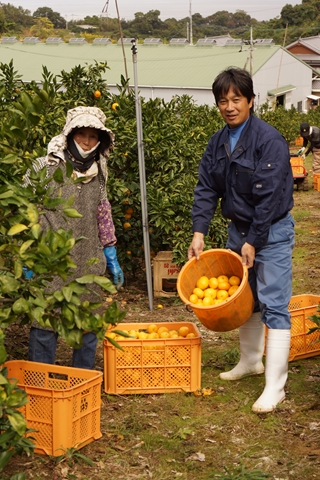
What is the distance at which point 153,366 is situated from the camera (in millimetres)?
4789

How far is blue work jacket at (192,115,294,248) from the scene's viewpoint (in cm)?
437

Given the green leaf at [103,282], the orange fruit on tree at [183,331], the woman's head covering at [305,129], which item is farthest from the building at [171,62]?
the green leaf at [103,282]

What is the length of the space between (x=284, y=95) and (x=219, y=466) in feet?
174

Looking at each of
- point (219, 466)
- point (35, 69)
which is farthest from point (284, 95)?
point (219, 466)

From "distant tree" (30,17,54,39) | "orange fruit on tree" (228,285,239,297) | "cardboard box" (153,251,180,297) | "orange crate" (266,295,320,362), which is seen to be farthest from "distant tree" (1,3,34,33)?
"orange fruit on tree" (228,285,239,297)

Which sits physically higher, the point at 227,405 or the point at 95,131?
the point at 95,131

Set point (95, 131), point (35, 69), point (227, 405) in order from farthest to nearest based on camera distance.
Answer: point (35, 69) < point (227, 405) < point (95, 131)

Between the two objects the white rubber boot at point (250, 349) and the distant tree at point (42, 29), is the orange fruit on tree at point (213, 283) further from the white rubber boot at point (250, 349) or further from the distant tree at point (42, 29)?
the distant tree at point (42, 29)

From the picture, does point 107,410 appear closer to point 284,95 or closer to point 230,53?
point 230,53

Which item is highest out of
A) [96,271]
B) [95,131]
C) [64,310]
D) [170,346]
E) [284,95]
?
[95,131]

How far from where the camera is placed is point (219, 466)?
396 centimetres

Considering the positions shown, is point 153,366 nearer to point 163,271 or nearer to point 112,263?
point 112,263

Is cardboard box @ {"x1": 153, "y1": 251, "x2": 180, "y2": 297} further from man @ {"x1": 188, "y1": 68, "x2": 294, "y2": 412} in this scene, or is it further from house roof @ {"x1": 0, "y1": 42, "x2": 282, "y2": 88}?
house roof @ {"x1": 0, "y1": 42, "x2": 282, "y2": 88}

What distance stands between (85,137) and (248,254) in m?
1.16
